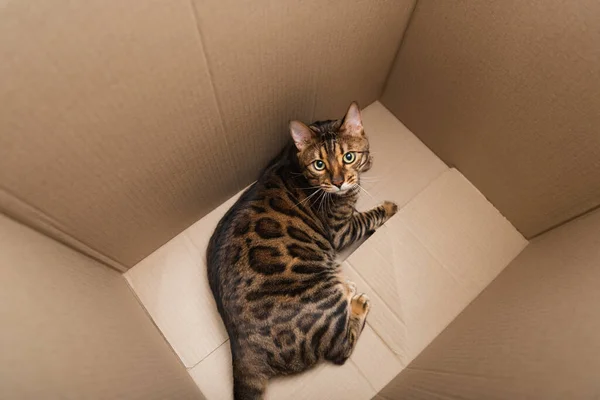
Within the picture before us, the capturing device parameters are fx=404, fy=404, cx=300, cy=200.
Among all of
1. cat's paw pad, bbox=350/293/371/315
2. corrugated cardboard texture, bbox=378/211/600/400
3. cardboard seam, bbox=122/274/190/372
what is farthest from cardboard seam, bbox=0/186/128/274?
corrugated cardboard texture, bbox=378/211/600/400

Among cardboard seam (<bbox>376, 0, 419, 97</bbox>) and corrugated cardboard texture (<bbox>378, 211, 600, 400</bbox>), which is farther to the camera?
cardboard seam (<bbox>376, 0, 419, 97</bbox>)

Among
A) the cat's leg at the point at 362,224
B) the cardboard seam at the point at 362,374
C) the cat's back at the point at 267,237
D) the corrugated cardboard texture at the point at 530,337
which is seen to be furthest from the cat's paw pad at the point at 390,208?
the cardboard seam at the point at 362,374

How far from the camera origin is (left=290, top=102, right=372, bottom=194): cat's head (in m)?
1.15

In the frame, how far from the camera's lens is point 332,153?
1.15 m

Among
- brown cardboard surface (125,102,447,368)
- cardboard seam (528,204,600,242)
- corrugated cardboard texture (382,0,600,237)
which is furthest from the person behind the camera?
brown cardboard surface (125,102,447,368)

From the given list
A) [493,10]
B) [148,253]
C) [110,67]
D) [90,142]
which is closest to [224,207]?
[148,253]

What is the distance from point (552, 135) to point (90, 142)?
1074 millimetres

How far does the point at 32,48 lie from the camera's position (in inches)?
23.8

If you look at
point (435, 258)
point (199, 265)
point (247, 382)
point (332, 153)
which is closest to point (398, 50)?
point (332, 153)

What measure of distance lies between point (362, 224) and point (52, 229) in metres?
0.87

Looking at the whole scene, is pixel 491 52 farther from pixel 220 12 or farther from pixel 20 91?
pixel 20 91

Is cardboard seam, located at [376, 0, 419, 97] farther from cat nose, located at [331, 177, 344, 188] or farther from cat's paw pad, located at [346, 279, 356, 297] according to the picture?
cat's paw pad, located at [346, 279, 356, 297]

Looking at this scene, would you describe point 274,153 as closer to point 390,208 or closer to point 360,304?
point 390,208

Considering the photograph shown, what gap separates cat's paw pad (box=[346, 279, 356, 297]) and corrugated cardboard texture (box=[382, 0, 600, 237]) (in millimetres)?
550
